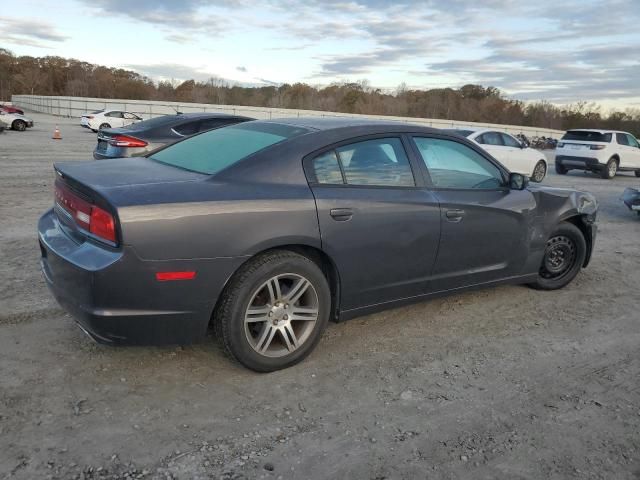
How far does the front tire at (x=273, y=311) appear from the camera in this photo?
10.4ft

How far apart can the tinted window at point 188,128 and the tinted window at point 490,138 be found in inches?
324

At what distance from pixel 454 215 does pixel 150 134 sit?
6.57 m

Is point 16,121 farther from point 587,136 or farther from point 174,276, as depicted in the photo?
point 174,276

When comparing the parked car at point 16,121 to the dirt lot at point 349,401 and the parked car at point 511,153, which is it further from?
the dirt lot at point 349,401

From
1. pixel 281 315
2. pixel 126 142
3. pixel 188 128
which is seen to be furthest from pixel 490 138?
pixel 281 315

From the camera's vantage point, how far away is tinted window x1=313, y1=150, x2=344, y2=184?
3542mm

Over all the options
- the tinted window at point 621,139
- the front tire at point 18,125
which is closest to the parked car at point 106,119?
the front tire at point 18,125

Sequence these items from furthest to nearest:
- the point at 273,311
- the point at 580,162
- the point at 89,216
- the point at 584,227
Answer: the point at 580,162 → the point at 584,227 → the point at 273,311 → the point at 89,216

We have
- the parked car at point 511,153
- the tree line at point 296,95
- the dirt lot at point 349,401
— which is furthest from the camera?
the tree line at point 296,95

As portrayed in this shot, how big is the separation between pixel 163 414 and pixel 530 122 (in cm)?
7649

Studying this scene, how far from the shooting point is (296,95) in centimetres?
8388

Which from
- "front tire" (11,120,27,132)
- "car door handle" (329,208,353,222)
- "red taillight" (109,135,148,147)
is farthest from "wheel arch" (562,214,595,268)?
"front tire" (11,120,27,132)

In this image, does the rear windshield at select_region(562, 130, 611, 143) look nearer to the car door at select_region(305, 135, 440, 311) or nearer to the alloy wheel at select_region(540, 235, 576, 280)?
the alloy wheel at select_region(540, 235, 576, 280)

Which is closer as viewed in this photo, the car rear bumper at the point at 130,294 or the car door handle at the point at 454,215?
→ the car rear bumper at the point at 130,294
